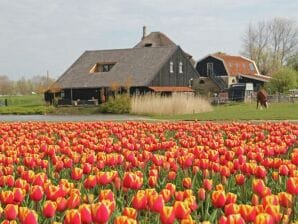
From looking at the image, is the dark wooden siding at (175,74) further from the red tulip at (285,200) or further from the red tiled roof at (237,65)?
the red tulip at (285,200)

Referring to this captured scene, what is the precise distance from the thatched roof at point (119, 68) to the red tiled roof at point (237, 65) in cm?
2146

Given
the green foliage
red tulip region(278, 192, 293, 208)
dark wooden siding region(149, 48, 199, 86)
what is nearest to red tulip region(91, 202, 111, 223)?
red tulip region(278, 192, 293, 208)

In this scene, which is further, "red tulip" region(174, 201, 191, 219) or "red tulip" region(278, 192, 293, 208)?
"red tulip" region(278, 192, 293, 208)

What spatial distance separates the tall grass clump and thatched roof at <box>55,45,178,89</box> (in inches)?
641

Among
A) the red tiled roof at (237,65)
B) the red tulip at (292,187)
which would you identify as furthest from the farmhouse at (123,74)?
the red tulip at (292,187)

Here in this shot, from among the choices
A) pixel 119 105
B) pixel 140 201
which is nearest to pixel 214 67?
pixel 119 105

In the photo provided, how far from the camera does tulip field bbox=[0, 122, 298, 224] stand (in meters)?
3.02

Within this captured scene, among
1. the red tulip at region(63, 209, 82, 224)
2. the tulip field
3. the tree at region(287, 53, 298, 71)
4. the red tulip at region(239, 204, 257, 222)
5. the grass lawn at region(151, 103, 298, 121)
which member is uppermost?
the tree at region(287, 53, 298, 71)

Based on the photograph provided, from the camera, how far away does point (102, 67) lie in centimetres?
6078

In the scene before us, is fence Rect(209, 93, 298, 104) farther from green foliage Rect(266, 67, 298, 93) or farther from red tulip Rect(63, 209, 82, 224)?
red tulip Rect(63, 209, 82, 224)

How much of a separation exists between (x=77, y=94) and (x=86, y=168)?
2062 inches

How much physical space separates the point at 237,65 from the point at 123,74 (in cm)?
2896

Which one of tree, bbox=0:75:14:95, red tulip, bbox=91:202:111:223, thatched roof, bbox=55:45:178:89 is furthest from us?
tree, bbox=0:75:14:95

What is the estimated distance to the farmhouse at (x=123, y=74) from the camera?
54625 millimetres
